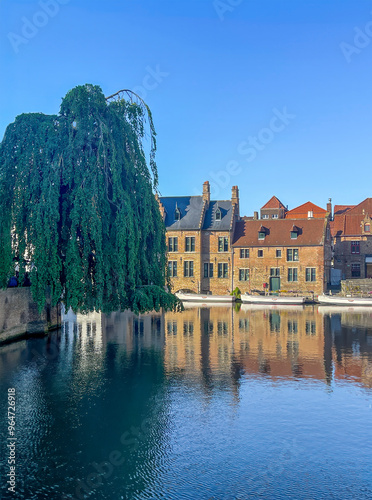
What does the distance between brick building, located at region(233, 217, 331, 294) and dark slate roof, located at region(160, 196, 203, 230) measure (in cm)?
533

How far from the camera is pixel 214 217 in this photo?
55875 mm

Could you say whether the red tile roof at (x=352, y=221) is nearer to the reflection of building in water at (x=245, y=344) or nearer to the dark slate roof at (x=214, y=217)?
the dark slate roof at (x=214, y=217)

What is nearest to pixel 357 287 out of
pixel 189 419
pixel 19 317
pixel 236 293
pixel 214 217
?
pixel 236 293

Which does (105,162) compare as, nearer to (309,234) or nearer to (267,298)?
(267,298)

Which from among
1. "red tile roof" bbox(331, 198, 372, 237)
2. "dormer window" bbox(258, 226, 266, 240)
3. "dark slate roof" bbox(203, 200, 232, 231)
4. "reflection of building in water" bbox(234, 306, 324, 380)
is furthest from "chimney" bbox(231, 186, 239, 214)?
"reflection of building in water" bbox(234, 306, 324, 380)

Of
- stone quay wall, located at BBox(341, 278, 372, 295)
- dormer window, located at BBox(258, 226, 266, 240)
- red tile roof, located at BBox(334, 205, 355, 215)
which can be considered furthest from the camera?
red tile roof, located at BBox(334, 205, 355, 215)

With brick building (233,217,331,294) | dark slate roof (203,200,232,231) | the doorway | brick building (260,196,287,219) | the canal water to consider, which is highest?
brick building (260,196,287,219)

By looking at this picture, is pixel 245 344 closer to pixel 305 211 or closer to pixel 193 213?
pixel 193 213

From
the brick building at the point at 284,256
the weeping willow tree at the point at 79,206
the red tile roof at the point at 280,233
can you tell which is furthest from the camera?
the red tile roof at the point at 280,233

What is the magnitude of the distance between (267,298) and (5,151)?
33322 mm

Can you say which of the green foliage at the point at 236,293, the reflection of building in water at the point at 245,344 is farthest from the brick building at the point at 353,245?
the reflection of building in water at the point at 245,344

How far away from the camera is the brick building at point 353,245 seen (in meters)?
58.9

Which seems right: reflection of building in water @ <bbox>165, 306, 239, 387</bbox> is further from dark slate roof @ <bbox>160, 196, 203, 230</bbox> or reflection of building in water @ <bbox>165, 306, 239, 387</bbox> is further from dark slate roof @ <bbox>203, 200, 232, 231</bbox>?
dark slate roof @ <bbox>160, 196, 203, 230</bbox>

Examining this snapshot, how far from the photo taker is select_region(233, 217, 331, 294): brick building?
51969 millimetres
